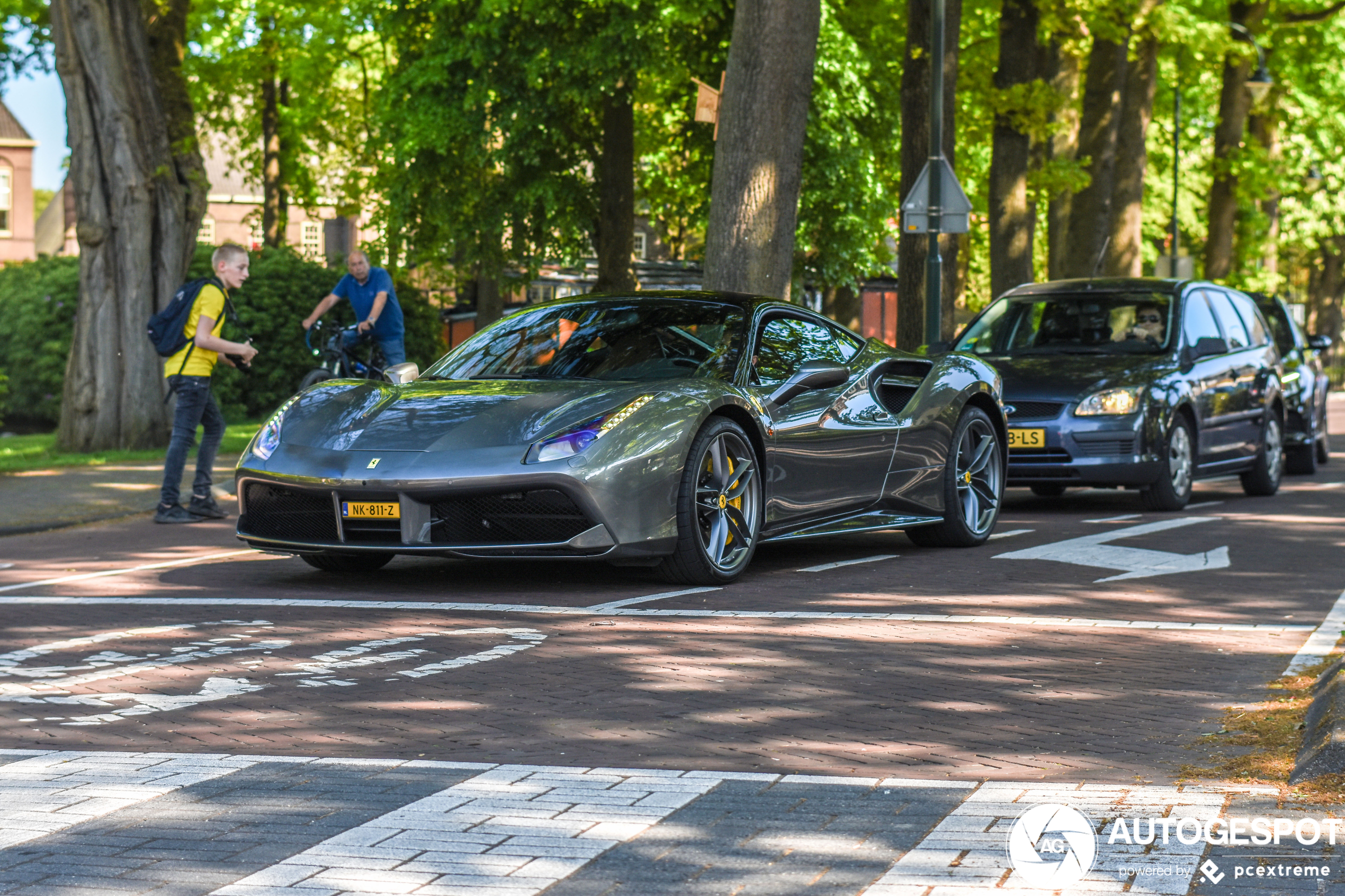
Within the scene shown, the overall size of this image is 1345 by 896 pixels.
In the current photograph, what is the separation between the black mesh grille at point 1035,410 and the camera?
1205cm

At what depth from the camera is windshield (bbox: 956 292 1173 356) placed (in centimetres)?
1301

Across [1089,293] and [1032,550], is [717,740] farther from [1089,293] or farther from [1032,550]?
[1089,293]

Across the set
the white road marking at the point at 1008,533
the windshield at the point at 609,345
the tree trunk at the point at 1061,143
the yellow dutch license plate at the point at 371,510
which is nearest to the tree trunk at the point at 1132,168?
the tree trunk at the point at 1061,143

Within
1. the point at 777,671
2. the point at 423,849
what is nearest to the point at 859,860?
the point at 423,849

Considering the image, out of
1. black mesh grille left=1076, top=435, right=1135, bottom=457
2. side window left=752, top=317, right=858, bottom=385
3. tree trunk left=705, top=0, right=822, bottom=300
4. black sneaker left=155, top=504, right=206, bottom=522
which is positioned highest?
tree trunk left=705, top=0, right=822, bottom=300

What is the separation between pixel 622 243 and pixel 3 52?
9.47 meters

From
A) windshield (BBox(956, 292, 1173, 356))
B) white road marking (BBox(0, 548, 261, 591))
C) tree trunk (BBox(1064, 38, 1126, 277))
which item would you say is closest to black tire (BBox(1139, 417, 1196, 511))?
windshield (BBox(956, 292, 1173, 356))

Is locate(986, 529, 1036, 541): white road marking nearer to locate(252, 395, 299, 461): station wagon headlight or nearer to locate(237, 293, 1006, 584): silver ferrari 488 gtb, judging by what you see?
locate(237, 293, 1006, 584): silver ferrari 488 gtb

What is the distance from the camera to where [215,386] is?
77.5ft

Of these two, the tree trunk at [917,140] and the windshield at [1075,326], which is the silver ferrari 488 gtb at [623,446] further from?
the tree trunk at [917,140]

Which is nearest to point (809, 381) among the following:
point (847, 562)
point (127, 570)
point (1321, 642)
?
point (847, 562)

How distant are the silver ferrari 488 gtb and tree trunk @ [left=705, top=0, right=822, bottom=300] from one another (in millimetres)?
3624

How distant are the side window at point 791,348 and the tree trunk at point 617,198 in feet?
47.2

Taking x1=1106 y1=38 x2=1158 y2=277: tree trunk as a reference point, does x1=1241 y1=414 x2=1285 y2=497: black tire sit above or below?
below
